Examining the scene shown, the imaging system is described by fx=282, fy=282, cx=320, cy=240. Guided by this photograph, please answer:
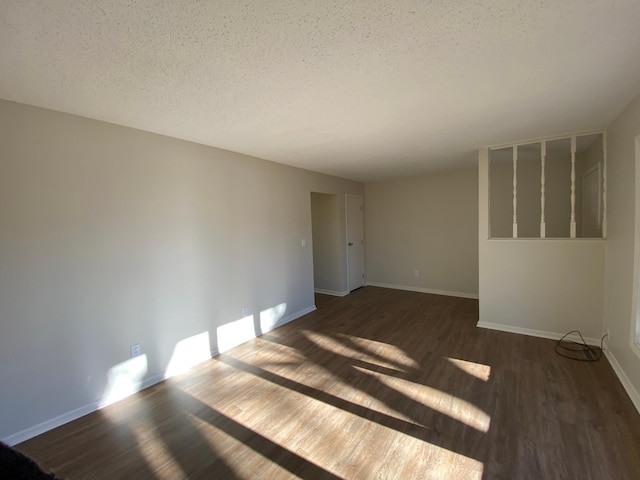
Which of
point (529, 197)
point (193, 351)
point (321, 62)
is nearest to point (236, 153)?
point (321, 62)

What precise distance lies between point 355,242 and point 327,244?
0.70 m

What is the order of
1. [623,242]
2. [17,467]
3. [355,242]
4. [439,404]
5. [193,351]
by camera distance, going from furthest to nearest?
[355,242]
[193,351]
[623,242]
[439,404]
[17,467]

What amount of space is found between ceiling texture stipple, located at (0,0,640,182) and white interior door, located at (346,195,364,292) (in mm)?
3166

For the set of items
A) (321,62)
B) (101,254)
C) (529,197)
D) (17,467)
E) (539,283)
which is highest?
(321,62)

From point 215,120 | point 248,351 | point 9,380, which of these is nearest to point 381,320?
point 248,351

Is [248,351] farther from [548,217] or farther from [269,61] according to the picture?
[548,217]

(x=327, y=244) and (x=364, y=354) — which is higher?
(x=327, y=244)

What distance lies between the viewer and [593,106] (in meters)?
2.35

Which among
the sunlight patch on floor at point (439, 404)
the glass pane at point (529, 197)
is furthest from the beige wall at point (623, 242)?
the glass pane at point (529, 197)

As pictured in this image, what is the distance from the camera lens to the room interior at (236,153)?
1.33m

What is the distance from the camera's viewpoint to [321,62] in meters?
1.57

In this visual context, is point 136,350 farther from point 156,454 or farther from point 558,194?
point 558,194

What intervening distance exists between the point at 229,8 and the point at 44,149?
1.87m

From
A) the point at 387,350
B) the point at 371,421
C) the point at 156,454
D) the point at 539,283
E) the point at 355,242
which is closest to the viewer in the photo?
the point at 156,454
